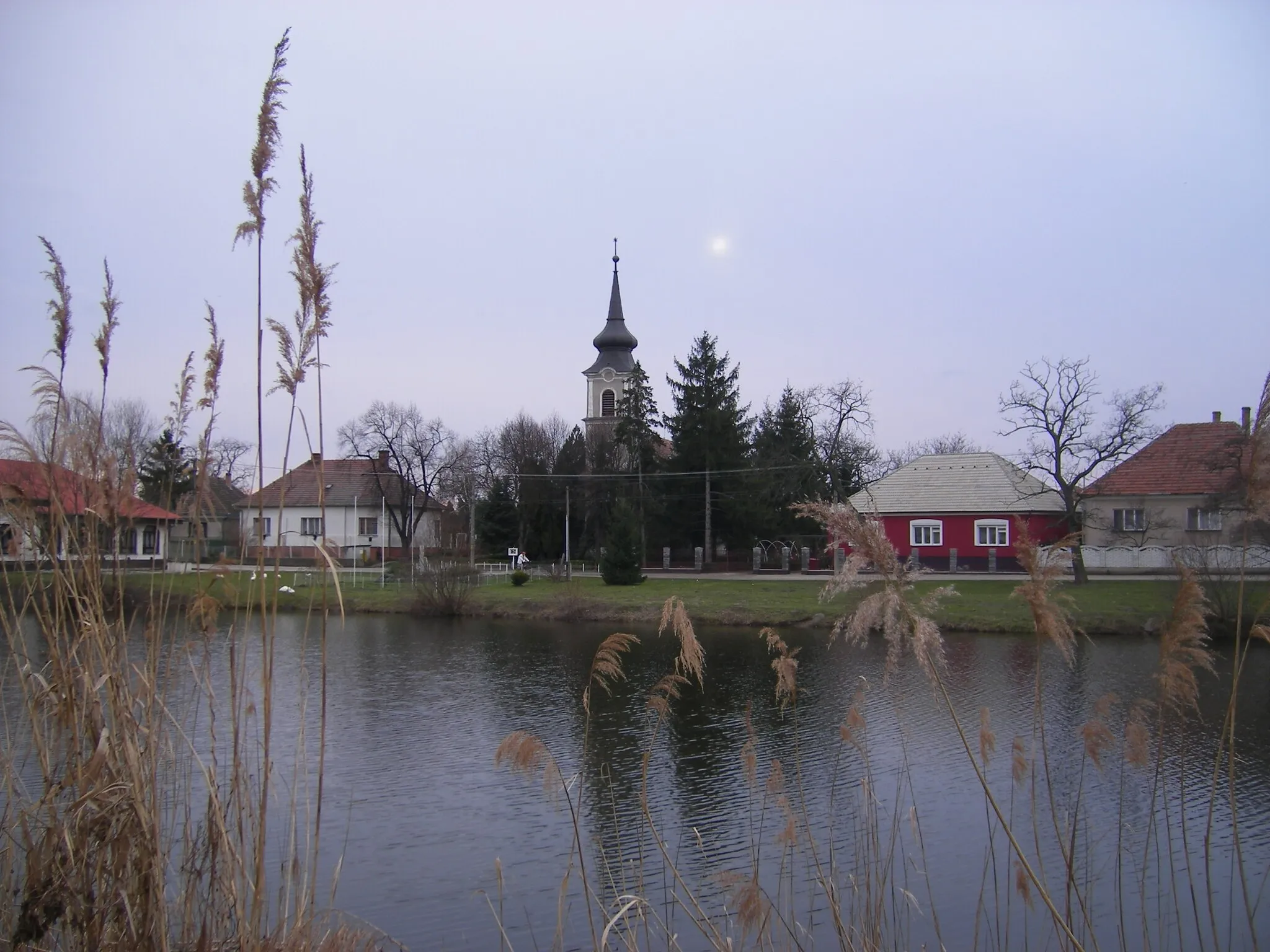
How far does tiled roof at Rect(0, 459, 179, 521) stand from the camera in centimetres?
366

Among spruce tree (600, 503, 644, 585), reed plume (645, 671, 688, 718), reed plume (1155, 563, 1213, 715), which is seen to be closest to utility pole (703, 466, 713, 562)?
spruce tree (600, 503, 644, 585)

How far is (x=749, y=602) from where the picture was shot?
2853 cm

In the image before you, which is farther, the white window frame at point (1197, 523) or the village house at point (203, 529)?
the white window frame at point (1197, 523)

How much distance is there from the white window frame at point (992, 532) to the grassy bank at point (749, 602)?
19.7 feet

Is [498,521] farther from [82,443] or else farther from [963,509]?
[82,443]

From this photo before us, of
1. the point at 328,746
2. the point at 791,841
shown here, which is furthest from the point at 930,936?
the point at 328,746

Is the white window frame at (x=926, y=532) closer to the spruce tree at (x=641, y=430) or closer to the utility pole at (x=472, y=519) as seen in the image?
the spruce tree at (x=641, y=430)

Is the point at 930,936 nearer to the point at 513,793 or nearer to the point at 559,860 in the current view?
the point at 559,860

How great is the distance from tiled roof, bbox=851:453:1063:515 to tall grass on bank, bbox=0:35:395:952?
35827 mm

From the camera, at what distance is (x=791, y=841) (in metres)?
4.98

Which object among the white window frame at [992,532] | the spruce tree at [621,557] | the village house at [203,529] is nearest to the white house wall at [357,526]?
the spruce tree at [621,557]

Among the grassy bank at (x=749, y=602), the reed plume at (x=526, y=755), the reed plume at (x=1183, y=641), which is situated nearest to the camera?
the reed plume at (x=1183, y=641)

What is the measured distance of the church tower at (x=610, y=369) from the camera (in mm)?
58594

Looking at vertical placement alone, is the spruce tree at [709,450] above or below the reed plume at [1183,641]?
above
